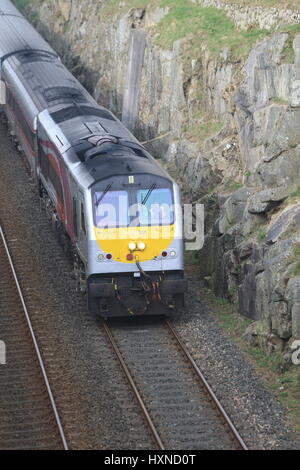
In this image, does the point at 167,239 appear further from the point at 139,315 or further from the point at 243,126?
the point at 243,126

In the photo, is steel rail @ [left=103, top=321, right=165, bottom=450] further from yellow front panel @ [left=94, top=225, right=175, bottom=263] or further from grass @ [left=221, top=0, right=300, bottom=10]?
grass @ [left=221, top=0, right=300, bottom=10]

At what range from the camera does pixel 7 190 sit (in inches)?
1330

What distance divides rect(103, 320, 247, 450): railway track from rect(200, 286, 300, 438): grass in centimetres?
130

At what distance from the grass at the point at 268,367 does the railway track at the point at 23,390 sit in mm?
4416

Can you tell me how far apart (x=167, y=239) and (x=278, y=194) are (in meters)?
2.84

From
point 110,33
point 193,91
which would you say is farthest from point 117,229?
point 110,33

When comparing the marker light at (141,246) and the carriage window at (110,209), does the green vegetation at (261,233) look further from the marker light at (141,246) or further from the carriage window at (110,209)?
the carriage window at (110,209)

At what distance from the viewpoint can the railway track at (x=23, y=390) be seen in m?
17.0

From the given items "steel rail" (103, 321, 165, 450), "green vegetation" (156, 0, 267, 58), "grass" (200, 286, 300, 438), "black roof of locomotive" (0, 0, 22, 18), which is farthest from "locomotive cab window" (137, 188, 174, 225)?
"black roof of locomotive" (0, 0, 22, 18)

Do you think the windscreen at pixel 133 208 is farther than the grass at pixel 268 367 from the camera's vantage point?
Yes

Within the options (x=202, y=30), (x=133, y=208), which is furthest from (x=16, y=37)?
(x=133, y=208)

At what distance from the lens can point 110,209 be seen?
72.1ft
